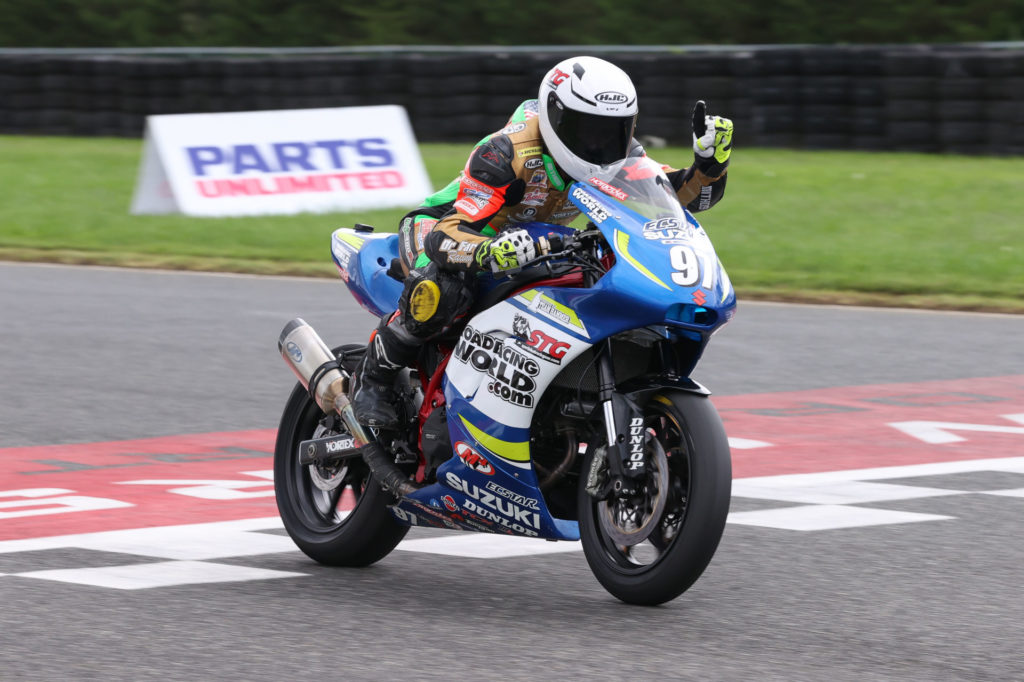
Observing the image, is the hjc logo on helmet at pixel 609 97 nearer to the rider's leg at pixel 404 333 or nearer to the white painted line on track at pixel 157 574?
the rider's leg at pixel 404 333

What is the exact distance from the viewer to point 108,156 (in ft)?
82.1

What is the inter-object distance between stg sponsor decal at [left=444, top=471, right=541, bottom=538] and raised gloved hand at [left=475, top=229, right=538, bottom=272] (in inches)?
30.2

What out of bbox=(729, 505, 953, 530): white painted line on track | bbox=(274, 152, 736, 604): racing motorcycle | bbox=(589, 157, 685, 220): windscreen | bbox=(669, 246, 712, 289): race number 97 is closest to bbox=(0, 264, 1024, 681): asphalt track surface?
bbox=(729, 505, 953, 530): white painted line on track

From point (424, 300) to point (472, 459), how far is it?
0.56 meters

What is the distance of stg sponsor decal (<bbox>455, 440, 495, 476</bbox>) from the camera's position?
19.6ft

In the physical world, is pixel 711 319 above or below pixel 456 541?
above

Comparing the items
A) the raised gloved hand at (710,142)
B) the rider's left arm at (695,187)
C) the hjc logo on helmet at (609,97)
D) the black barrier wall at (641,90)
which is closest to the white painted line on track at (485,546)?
the rider's left arm at (695,187)

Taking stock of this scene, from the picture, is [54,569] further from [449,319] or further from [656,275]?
[656,275]

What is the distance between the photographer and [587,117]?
5887 mm

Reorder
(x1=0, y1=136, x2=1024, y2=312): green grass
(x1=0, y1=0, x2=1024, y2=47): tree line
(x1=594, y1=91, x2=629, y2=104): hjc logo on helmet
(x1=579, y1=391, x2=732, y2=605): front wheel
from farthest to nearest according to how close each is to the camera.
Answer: (x1=0, y1=0, x2=1024, y2=47): tree line
(x1=0, y1=136, x2=1024, y2=312): green grass
(x1=594, y1=91, x2=629, y2=104): hjc logo on helmet
(x1=579, y1=391, x2=732, y2=605): front wheel

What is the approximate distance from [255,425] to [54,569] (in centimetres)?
Result: 329

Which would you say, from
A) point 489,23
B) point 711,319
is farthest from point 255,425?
point 489,23

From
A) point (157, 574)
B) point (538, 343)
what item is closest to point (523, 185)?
point (538, 343)

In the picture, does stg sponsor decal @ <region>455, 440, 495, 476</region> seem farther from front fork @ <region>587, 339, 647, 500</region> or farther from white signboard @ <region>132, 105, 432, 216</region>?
white signboard @ <region>132, 105, 432, 216</region>
